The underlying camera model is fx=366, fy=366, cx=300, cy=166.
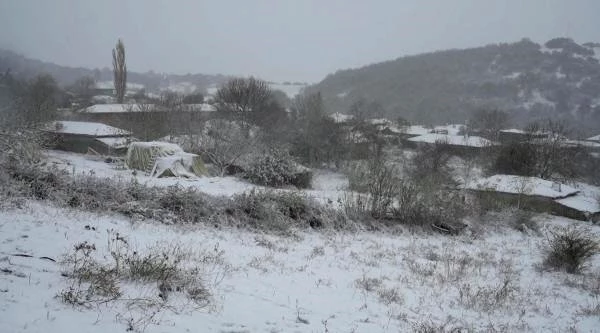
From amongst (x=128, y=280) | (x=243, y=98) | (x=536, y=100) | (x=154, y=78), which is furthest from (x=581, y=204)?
(x=154, y=78)

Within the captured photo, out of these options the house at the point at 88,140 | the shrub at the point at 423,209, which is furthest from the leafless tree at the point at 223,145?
the shrub at the point at 423,209

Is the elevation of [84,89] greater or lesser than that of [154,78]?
lesser

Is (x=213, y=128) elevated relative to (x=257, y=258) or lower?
elevated

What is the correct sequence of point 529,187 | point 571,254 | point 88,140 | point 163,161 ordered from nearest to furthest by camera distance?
1. point 571,254
2. point 163,161
3. point 529,187
4. point 88,140

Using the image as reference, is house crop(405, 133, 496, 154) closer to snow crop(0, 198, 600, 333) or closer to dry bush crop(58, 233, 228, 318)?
snow crop(0, 198, 600, 333)

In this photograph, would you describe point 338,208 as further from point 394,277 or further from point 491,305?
point 491,305

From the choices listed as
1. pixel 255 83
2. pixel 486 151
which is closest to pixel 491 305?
pixel 255 83

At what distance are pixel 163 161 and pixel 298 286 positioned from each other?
47.2ft

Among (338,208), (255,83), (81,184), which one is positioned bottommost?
(338,208)

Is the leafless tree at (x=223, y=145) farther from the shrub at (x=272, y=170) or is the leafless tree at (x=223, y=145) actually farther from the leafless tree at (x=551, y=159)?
the leafless tree at (x=551, y=159)

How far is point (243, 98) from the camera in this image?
1341 inches

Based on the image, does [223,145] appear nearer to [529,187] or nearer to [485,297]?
[529,187]

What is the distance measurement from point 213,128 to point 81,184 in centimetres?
1636

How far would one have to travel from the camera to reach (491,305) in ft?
18.5
